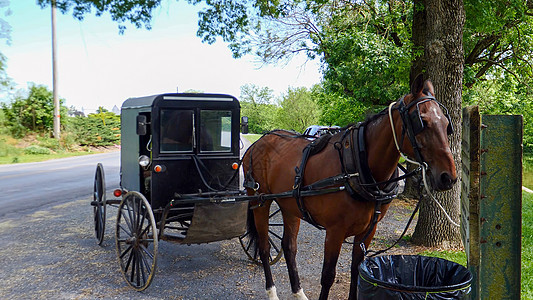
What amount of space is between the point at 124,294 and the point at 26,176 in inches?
547

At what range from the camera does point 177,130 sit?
225 inches

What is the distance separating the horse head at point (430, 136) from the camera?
295cm

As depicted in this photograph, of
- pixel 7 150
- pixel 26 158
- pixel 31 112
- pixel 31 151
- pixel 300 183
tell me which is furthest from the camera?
pixel 31 112

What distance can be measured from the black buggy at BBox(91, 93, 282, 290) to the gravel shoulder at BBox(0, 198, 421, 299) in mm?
347

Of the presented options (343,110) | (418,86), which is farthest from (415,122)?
(343,110)

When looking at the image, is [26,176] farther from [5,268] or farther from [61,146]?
[61,146]

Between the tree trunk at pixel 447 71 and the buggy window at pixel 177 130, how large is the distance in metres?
4.04

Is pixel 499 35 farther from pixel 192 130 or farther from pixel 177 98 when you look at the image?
pixel 177 98

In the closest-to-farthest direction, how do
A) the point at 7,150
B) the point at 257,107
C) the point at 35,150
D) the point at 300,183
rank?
the point at 300,183
the point at 7,150
the point at 35,150
the point at 257,107

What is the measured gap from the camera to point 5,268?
609 cm

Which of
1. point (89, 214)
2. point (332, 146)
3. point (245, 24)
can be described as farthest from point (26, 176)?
point (332, 146)

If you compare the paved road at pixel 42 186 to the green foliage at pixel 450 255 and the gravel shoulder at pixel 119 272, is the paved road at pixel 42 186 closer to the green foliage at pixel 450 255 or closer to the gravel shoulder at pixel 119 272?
the gravel shoulder at pixel 119 272

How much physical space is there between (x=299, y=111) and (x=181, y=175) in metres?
32.1

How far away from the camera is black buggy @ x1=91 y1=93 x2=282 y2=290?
5203 mm
